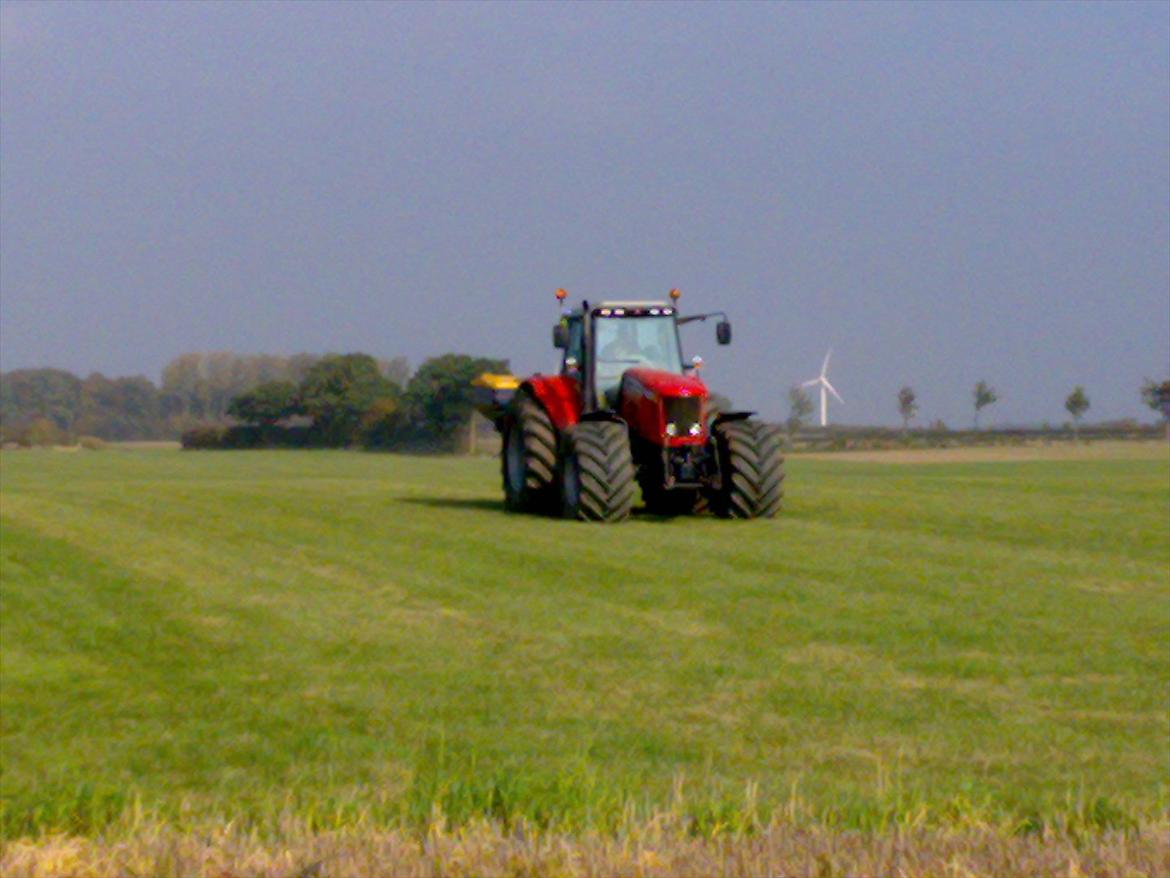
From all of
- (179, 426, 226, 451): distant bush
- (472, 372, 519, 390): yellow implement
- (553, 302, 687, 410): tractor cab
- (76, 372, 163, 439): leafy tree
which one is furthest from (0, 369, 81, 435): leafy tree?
(553, 302, 687, 410): tractor cab

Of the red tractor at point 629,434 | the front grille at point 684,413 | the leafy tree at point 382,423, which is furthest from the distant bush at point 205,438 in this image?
the front grille at point 684,413

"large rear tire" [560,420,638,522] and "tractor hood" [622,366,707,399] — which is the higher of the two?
"tractor hood" [622,366,707,399]

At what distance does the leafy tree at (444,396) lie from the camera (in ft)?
176

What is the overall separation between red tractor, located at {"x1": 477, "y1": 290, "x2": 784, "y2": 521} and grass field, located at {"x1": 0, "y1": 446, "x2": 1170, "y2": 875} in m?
0.70

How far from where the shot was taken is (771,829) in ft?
12.9

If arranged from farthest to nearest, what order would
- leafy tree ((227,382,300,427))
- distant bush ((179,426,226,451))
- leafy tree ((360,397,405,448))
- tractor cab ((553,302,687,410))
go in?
distant bush ((179,426,226,451)) → leafy tree ((227,382,300,427)) → leafy tree ((360,397,405,448)) → tractor cab ((553,302,687,410))

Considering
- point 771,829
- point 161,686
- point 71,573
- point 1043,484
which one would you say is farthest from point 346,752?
point 1043,484

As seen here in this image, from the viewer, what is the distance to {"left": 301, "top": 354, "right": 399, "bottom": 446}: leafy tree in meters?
58.1

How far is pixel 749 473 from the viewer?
18438mm

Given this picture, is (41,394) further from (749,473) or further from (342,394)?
(749,473)

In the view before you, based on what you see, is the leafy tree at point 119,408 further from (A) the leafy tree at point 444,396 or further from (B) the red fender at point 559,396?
(B) the red fender at point 559,396

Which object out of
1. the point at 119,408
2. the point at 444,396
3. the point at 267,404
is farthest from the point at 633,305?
the point at 119,408

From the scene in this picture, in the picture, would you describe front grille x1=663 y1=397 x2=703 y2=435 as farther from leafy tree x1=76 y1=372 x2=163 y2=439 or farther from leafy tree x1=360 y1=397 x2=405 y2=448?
leafy tree x1=76 y1=372 x2=163 y2=439

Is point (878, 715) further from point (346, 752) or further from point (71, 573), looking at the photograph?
point (71, 573)
